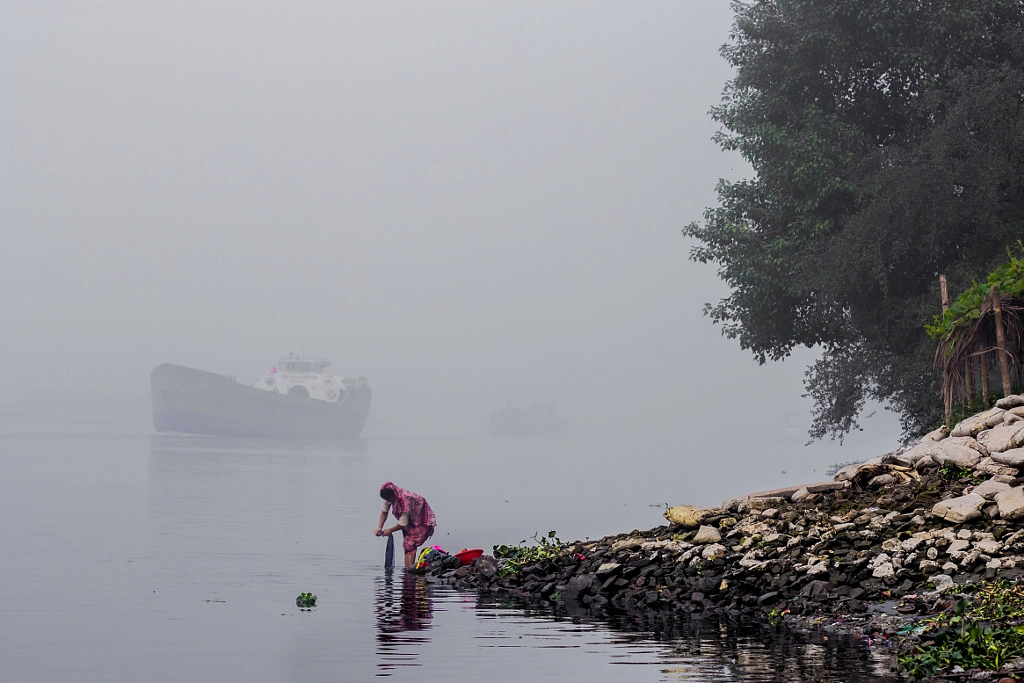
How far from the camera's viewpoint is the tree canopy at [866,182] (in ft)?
92.4

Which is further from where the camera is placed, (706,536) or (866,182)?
(866,182)

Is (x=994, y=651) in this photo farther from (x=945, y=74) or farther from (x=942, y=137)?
(x=945, y=74)

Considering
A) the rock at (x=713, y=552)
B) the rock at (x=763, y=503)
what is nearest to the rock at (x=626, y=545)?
the rock at (x=713, y=552)

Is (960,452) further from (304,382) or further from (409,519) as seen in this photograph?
(304,382)

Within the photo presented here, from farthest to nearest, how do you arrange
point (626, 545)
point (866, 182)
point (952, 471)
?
1. point (866, 182)
2. point (626, 545)
3. point (952, 471)

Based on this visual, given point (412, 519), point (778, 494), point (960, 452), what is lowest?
point (412, 519)

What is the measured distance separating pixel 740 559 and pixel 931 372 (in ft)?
54.0

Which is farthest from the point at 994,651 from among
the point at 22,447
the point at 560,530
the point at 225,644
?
the point at 22,447

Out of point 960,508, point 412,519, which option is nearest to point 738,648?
point 960,508

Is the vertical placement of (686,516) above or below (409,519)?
below

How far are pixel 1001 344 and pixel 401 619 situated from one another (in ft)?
38.8

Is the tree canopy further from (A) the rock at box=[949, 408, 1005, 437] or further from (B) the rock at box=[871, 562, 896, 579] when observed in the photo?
(B) the rock at box=[871, 562, 896, 579]

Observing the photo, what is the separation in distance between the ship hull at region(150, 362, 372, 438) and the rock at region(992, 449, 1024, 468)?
146 m

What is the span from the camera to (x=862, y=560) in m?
13.5
